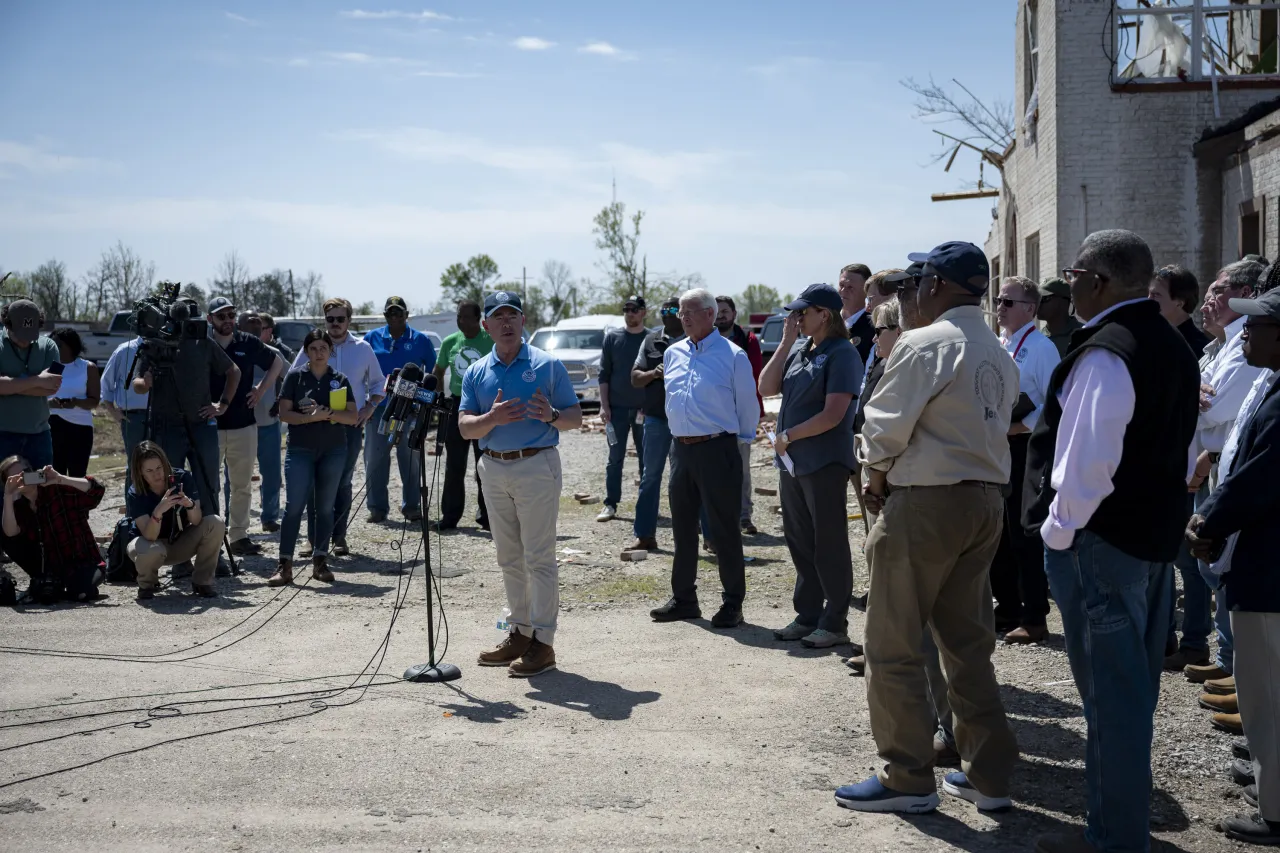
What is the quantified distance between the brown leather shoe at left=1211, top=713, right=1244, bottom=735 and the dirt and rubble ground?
129 mm

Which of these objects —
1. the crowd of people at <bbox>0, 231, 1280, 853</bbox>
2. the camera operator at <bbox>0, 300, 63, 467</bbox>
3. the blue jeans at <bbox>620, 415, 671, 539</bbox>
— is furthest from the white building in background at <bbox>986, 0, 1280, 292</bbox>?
the camera operator at <bbox>0, 300, 63, 467</bbox>

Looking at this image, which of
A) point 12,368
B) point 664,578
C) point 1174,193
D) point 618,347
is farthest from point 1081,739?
point 1174,193

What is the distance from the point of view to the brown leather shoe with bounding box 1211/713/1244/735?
5254mm

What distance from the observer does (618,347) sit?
1114 centimetres

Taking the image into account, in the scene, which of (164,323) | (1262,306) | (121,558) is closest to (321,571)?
(121,558)

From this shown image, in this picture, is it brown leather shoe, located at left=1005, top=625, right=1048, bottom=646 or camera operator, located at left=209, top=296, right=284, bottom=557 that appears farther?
camera operator, located at left=209, top=296, right=284, bottom=557

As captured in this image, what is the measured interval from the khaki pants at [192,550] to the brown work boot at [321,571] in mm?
756

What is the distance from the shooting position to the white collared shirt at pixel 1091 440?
12.0ft

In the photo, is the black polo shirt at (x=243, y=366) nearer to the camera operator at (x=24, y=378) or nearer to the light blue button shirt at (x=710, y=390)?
the camera operator at (x=24, y=378)

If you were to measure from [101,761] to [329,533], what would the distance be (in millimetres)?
4278

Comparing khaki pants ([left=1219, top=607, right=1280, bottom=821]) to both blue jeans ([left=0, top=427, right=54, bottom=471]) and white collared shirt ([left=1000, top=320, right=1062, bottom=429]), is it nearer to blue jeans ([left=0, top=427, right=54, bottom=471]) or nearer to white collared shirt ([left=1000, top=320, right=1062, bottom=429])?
white collared shirt ([left=1000, top=320, right=1062, bottom=429])

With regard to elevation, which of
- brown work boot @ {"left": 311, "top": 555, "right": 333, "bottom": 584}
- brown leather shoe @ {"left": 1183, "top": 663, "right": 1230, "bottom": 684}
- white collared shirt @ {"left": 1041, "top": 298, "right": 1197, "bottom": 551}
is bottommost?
brown leather shoe @ {"left": 1183, "top": 663, "right": 1230, "bottom": 684}

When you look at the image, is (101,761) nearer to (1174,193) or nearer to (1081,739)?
(1081,739)

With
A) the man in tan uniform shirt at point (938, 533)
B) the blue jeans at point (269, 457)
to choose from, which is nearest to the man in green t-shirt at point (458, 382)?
the blue jeans at point (269, 457)
